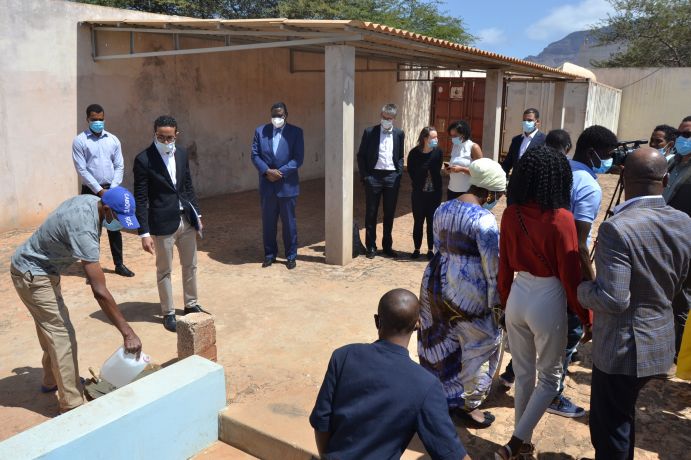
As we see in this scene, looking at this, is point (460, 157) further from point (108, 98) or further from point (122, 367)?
point (108, 98)

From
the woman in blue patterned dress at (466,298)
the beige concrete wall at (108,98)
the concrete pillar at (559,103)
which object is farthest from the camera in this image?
the concrete pillar at (559,103)

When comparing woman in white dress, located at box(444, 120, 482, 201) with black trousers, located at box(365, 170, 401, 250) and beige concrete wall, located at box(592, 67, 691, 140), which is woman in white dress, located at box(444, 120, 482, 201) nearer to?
black trousers, located at box(365, 170, 401, 250)

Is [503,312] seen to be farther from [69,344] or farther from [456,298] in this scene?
[69,344]

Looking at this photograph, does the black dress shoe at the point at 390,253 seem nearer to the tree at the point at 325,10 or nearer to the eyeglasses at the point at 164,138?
the eyeglasses at the point at 164,138

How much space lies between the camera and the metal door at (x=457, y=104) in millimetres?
14773

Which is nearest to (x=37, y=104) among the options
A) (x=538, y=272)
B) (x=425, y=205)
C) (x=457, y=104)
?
(x=425, y=205)

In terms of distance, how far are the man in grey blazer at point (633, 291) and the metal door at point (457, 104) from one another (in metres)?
12.6

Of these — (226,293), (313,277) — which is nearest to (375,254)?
(313,277)

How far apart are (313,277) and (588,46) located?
35.7 metres

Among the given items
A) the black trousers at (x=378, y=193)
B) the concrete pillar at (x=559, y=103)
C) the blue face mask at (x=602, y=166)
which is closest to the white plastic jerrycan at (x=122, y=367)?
the blue face mask at (x=602, y=166)

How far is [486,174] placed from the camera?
312cm

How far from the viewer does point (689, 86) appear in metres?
17.9

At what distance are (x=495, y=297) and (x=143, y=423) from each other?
6.38ft

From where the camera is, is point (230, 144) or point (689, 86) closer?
point (230, 144)
